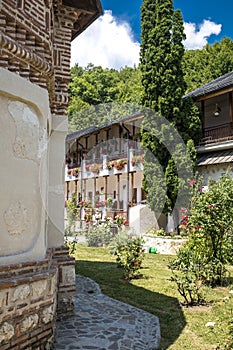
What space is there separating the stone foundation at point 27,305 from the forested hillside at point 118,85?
77.7 ft

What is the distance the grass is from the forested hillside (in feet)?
59.6

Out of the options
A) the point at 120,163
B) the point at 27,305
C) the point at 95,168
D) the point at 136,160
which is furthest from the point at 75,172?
the point at 27,305

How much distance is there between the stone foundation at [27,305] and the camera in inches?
157

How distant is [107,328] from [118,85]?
126ft

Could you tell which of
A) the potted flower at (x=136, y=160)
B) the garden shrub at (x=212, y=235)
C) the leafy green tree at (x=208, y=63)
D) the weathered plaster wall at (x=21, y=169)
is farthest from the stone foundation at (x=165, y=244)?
the leafy green tree at (x=208, y=63)

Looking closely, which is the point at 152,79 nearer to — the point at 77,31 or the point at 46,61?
the point at 77,31

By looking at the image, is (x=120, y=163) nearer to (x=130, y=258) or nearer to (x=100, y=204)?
(x=100, y=204)

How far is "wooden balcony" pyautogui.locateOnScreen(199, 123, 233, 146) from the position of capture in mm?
17128

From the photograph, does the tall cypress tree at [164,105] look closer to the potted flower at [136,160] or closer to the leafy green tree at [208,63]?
the potted flower at [136,160]

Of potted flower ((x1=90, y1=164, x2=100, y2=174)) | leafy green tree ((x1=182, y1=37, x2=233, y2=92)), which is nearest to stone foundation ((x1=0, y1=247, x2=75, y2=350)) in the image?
potted flower ((x1=90, y1=164, x2=100, y2=174))

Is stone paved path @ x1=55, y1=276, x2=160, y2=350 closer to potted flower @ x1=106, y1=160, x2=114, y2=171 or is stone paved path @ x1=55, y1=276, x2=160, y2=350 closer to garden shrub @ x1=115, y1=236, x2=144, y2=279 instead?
garden shrub @ x1=115, y1=236, x2=144, y2=279

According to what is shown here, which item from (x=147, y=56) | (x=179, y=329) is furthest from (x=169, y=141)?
(x=179, y=329)

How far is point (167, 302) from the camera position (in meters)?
7.44

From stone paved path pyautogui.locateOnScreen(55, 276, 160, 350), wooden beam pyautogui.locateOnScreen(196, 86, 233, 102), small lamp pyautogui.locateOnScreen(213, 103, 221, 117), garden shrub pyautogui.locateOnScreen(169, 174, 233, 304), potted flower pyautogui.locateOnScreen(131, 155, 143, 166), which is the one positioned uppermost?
wooden beam pyautogui.locateOnScreen(196, 86, 233, 102)
